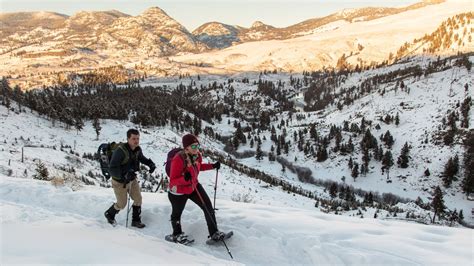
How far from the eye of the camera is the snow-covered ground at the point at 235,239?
5.78 metres

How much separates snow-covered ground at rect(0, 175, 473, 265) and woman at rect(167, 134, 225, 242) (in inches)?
17.6

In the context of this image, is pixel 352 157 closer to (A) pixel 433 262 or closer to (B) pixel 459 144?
(B) pixel 459 144

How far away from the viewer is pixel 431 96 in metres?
84.9

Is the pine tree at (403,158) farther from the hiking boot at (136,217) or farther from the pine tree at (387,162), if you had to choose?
the hiking boot at (136,217)

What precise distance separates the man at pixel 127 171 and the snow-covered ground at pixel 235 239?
513 mm

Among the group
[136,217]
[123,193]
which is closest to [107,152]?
[123,193]

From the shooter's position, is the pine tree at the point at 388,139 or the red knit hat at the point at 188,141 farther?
the pine tree at the point at 388,139

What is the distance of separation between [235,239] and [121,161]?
10.7 ft

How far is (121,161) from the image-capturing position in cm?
814

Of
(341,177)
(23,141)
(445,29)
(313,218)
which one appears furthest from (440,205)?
(445,29)

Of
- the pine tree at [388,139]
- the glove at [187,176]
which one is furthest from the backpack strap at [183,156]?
the pine tree at [388,139]

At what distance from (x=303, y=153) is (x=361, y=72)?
3898 inches

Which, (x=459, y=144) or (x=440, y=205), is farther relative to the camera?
(x=459, y=144)

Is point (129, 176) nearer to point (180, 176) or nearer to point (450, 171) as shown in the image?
point (180, 176)
